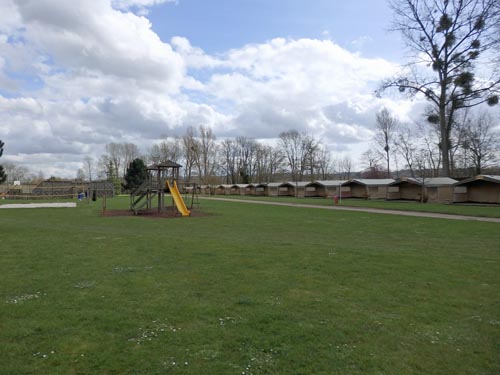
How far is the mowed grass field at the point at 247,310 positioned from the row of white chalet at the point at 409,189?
85.6 feet

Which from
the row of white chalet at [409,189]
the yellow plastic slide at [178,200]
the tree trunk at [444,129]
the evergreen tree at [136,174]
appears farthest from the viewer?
the evergreen tree at [136,174]

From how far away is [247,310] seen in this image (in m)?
5.29

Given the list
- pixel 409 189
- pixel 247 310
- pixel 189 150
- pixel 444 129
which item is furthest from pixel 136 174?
pixel 247 310

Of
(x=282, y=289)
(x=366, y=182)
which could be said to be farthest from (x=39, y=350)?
(x=366, y=182)

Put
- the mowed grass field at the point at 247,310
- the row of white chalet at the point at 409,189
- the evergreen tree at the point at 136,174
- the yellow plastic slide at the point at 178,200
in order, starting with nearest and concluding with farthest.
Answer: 1. the mowed grass field at the point at 247,310
2. the yellow plastic slide at the point at 178,200
3. the row of white chalet at the point at 409,189
4. the evergreen tree at the point at 136,174

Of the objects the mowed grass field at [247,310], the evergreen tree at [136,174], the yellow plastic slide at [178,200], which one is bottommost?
the mowed grass field at [247,310]

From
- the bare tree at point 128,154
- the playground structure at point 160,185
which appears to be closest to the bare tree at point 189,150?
the bare tree at point 128,154

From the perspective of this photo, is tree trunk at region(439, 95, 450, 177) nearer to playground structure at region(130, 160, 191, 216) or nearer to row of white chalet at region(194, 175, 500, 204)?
row of white chalet at region(194, 175, 500, 204)

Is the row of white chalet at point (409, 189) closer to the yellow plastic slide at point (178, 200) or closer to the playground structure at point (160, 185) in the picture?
the playground structure at point (160, 185)

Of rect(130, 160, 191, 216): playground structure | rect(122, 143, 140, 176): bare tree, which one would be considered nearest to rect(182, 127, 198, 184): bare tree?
rect(122, 143, 140, 176): bare tree

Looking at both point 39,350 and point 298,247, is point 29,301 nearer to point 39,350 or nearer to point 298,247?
point 39,350

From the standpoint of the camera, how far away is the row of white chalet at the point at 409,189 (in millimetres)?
32688

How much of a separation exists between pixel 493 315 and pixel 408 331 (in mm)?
1651

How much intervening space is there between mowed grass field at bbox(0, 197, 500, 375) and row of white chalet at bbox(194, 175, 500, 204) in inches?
1027
